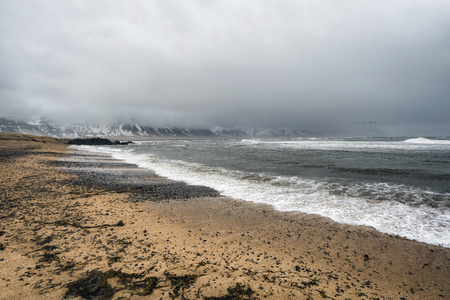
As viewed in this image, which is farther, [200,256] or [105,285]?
[200,256]

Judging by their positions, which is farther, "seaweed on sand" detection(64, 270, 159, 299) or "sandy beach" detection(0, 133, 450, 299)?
"sandy beach" detection(0, 133, 450, 299)

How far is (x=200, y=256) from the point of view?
16.8 feet

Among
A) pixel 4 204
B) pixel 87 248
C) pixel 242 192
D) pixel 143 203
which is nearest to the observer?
pixel 87 248

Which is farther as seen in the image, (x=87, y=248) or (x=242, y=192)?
(x=242, y=192)

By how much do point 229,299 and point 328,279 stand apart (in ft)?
7.55

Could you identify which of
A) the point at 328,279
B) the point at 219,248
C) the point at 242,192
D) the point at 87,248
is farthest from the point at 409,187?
the point at 87,248

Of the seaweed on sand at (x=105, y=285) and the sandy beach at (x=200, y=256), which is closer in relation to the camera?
the seaweed on sand at (x=105, y=285)

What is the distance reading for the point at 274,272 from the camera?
15.0ft

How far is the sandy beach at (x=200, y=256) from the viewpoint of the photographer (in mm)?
3963

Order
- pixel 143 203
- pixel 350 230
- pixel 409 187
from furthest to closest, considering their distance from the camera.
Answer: pixel 409 187 < pixel 143 203 < pixel 350 230

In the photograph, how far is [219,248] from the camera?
5586 millimetres

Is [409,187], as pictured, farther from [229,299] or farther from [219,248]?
[229,299]

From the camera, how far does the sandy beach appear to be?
3963mm

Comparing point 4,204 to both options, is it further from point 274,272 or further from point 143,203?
point 274,272
